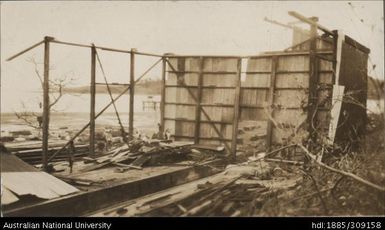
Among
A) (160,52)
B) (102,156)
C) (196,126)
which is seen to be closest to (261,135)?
(196,126)

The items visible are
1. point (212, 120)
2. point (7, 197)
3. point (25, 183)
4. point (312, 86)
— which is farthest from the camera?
point (212, 120)

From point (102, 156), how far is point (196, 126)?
3.40m

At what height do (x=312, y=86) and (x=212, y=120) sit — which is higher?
(x=312, y=86)

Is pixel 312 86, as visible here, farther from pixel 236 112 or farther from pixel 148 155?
pixel 148 155

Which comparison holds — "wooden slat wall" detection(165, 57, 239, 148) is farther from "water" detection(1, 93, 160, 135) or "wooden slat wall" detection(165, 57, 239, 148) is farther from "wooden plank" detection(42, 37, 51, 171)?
"wooden plank" detection(42, 37, 51, 171)

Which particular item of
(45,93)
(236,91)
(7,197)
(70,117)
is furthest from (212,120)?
(70,117)

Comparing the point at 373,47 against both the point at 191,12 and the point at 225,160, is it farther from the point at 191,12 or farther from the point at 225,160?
the point at 225,160

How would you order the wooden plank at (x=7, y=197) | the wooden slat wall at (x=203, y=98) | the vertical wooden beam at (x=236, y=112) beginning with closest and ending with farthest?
the wooden plank at (x=7, y=197) < the vertical wooden beam at (x=236, y=112) < the wooden slat wall at (x=203, y=98)

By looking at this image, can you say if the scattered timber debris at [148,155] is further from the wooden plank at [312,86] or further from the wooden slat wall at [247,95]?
the wooden plank at [312,86]

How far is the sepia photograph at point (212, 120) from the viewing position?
21.2 feet

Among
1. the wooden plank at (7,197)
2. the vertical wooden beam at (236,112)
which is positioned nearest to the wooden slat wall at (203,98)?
the vertical wooden beam at (236,112)

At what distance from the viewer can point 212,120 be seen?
11.9m

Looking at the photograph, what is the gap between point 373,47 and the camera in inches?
298

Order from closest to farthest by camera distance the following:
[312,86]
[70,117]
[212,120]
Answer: [312,86] → [212,120] → [70,117]
